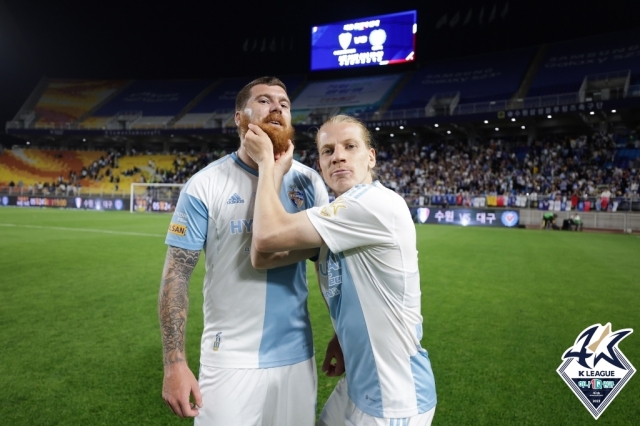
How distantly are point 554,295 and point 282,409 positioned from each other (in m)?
7.29

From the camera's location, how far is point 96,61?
5256 cm

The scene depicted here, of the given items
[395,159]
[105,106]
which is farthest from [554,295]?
[105,106]

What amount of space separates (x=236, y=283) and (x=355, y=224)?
29.7 inches

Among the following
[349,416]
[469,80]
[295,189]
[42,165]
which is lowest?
[349,416]

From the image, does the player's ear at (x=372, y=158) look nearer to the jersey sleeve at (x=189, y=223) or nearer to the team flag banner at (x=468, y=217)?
the jersey sleeve at (x=189, y=223)

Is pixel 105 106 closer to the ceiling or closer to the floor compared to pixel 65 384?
closer to the ceiling

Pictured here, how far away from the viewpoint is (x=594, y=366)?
392 cm

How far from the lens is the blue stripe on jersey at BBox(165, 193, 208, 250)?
229cm

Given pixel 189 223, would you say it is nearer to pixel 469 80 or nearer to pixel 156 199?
pixel 156 199

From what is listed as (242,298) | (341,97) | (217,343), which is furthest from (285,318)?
(341,97)

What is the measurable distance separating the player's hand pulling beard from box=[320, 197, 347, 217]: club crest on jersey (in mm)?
420

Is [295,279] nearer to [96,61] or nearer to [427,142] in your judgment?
[427,142]

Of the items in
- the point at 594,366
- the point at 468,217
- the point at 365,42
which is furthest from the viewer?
the point at 365,42

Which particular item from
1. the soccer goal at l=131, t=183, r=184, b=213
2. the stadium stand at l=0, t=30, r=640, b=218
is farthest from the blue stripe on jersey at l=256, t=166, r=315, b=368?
the soccer goal at l=131, t=183, r=184, b=213
